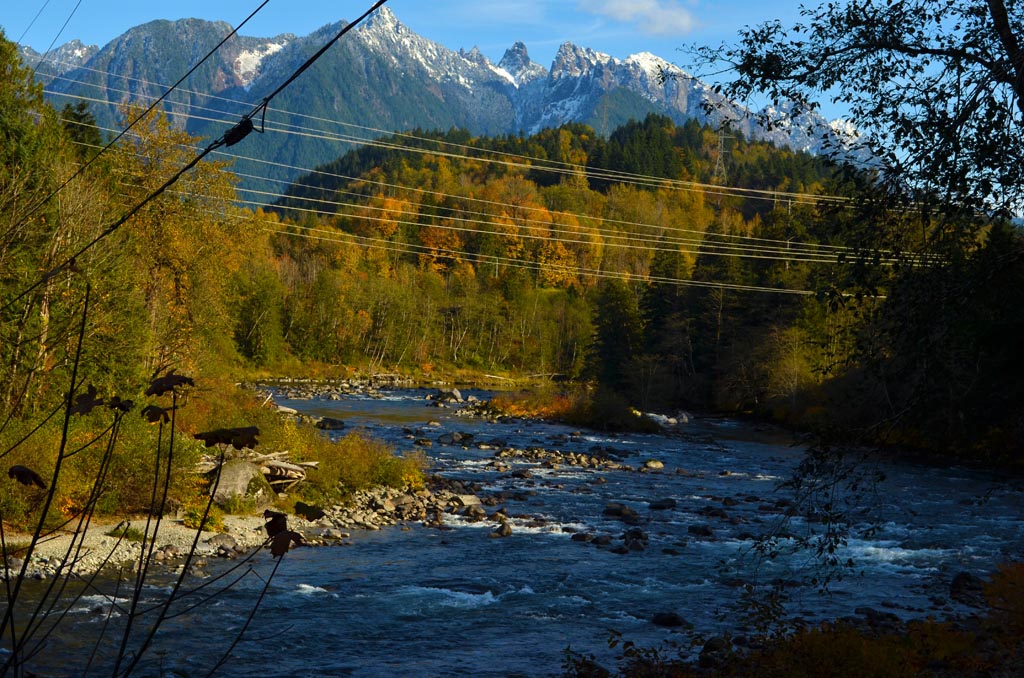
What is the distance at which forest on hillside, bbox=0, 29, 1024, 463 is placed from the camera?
28.2ft

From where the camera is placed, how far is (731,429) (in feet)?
153

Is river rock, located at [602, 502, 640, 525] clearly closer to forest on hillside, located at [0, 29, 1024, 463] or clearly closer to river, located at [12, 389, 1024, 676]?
river, located at [12, 389, 1024, 676]

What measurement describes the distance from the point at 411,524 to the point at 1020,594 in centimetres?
1296

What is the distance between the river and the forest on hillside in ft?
7.44

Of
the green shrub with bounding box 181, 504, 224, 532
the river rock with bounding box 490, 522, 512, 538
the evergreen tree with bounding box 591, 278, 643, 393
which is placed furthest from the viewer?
the evergreen tree with bounding box 591, 278, 643, 393

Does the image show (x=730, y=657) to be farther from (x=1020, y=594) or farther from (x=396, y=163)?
(x=396, y=163)

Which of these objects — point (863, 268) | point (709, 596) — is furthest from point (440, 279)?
point (863, 268)

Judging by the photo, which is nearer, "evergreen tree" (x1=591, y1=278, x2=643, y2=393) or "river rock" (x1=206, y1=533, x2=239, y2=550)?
"river rock" (x1=206, y1=533, x2=239, y2=550)

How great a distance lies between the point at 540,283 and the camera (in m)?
110

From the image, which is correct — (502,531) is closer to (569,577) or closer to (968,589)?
(569,577)

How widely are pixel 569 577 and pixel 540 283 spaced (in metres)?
93.9

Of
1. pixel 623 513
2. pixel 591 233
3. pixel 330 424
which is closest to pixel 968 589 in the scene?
pixel 623 513

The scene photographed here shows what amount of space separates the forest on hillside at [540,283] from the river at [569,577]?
2.27m

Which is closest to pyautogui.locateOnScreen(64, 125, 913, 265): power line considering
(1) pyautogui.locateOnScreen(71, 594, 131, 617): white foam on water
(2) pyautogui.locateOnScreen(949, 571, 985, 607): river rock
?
(2) pyautogui.locateOnScreen(949, 571, 985, 607): river rock
